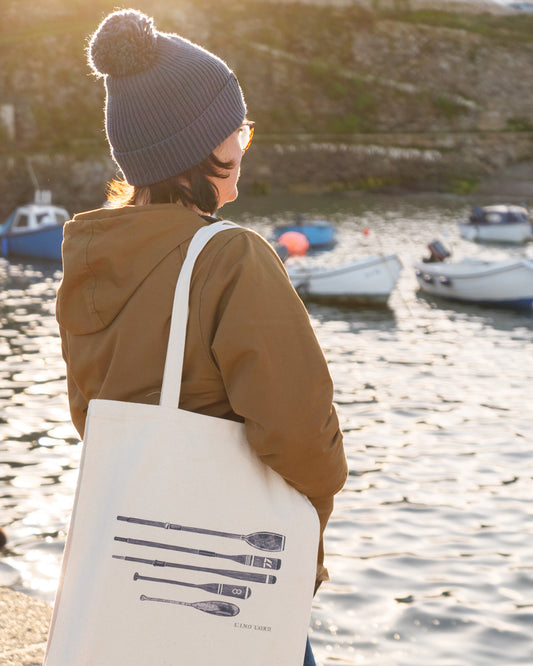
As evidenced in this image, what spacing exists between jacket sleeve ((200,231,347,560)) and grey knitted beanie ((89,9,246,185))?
0.99 ft

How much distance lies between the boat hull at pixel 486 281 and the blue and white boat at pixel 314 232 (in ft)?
37.0

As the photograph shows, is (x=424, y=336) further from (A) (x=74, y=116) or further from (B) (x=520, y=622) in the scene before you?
(A) (x=74, y=116)

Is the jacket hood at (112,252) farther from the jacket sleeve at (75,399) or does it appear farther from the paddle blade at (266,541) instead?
the paddle blade at (266,541)

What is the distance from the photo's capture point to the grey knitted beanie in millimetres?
2148

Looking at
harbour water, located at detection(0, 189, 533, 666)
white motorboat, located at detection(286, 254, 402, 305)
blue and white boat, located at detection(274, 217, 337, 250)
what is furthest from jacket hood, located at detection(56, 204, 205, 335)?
blue and white boat, located at detection(274, 217, 337, 250)

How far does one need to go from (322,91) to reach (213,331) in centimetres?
7465

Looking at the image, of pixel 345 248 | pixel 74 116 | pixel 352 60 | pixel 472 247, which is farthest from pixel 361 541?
pixel 352 60

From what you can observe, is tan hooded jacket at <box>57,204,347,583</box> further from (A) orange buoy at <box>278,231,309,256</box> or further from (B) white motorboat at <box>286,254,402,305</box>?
(A) orange buoy at <box>278,231,309,256</box>

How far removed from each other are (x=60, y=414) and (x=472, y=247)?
24208mm

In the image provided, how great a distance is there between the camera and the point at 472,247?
108ft

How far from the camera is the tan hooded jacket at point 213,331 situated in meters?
1.97

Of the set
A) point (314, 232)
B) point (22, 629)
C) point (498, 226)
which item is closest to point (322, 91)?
point (498, 226)

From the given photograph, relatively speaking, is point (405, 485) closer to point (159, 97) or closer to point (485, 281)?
point (159, 97)

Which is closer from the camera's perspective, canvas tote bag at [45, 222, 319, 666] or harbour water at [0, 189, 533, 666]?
canvas tote bag at [45, 222, 319, 666]
